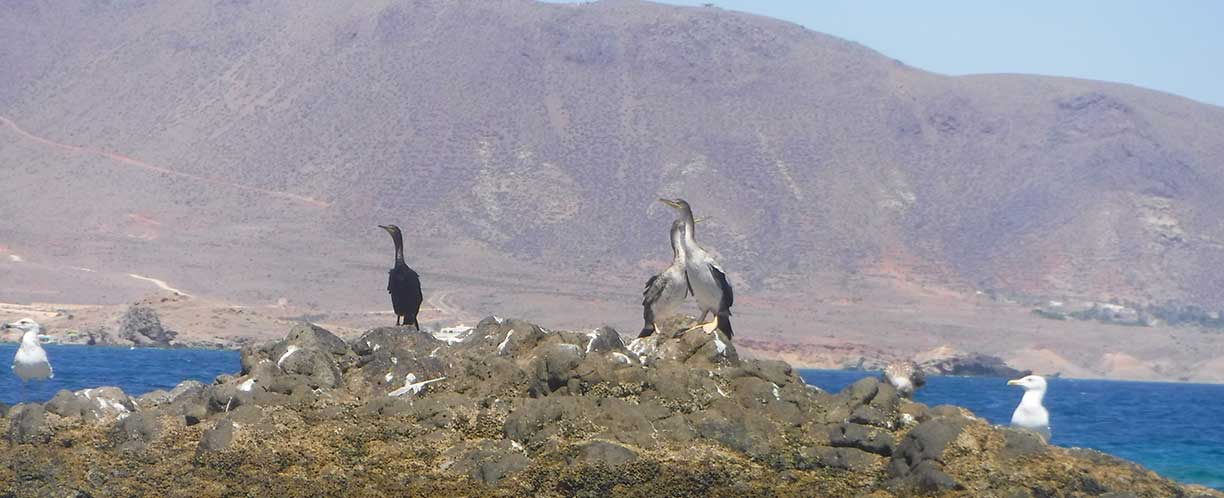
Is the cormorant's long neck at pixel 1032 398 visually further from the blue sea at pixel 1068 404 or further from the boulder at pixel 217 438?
the blue sea at pixel 1068 404

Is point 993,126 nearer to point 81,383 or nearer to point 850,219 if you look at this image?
point 850,219

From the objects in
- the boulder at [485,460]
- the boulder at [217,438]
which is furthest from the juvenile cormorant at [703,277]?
the boulder at [217,438]

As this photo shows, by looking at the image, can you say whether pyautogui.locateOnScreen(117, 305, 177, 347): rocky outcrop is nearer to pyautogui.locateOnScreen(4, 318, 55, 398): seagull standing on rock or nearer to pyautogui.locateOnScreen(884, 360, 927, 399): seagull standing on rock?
pyautogui.locateOnScreen(4, 318, 55, 398): seagull standing on rock

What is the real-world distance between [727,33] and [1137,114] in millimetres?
36969

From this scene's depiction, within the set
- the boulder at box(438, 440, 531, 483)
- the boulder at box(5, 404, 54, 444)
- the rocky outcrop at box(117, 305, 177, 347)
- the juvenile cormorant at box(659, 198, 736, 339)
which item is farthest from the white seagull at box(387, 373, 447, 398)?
the rocky outcrop at box(117, 305, 177, 347)

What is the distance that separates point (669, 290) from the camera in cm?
1950

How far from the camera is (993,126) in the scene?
498 feet

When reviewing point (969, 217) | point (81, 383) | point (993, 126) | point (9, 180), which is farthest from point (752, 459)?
point (993, 126)

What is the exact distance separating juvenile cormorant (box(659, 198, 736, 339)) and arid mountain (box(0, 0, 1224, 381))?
7938 cm

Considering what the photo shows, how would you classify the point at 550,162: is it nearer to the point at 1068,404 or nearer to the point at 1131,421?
the point at 1068,404

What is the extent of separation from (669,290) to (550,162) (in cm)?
10933

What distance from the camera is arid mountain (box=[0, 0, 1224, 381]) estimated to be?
4387 inches

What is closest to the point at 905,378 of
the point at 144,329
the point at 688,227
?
the point at 688,227

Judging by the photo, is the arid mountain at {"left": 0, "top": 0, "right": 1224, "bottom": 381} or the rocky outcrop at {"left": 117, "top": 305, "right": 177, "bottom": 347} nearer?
the rocky outcrop at {"left": 117, "top": 305, "right": 177, "bottom": 347}
